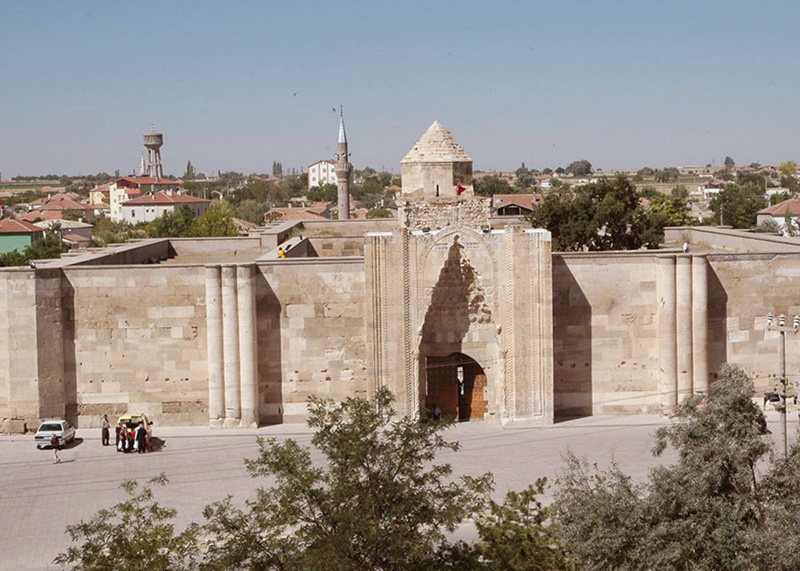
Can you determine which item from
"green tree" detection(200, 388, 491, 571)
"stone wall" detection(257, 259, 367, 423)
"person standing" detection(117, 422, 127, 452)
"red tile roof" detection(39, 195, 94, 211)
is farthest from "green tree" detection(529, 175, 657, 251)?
"red tile roof" detection(39, 195, 94, 211)

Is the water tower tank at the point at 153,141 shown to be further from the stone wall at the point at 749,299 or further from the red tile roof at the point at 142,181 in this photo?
the stone wall at the point at 749,299

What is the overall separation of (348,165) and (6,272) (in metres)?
43.2

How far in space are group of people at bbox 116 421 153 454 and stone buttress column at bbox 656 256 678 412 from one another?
34.7 feet

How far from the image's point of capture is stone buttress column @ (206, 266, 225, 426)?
2469 centimetres

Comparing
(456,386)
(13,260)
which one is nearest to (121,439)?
(456,386)

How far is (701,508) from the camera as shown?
41.6 feet

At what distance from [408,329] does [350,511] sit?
474 inches

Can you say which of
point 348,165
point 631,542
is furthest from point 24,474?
point 348,165

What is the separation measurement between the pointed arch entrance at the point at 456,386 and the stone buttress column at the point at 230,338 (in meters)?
4.05

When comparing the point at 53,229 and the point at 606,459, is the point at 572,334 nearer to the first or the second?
the point at 606,459

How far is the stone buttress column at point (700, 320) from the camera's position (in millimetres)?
25078

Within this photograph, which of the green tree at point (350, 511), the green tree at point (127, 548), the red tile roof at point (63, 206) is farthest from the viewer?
the red tile roof at point (63, 206)

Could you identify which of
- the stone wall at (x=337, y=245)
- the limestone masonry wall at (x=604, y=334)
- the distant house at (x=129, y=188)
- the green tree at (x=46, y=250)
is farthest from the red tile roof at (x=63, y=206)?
the limestone masonry wall at (x=604, y=334)

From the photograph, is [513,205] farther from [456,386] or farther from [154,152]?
A: [154,152]
